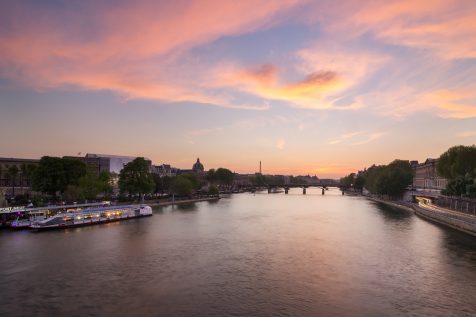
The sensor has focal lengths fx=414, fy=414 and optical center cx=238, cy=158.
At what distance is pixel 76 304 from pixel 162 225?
5049 centimetres

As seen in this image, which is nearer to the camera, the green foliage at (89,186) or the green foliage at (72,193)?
the green foliage at (72,193)

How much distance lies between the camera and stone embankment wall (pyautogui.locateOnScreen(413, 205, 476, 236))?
70000 millimetres

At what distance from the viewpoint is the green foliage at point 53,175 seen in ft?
339

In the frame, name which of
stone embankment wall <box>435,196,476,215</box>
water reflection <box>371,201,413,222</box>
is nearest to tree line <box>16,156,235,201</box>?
water reflection <box>371,201,413,222</box>

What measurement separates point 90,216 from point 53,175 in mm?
28017

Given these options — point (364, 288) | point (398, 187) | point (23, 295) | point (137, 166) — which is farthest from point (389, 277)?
point (398, 187)

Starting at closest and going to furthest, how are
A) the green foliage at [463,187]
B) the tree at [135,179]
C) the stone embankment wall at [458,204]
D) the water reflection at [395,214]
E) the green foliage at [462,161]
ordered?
the green foliage at [463,187] < the stone embankment wall at [458,204] < the water reflection at [395,214] < the green foliage at [462,161] < the tree at [135,179]

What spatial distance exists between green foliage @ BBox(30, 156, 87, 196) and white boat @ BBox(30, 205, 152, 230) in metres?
21.2

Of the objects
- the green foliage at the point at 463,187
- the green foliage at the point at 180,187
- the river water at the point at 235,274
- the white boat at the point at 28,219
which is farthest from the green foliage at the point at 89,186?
the green foliage at the point at 463,187

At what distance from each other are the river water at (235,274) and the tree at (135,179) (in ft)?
177

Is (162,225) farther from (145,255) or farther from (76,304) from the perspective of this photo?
(76,304)

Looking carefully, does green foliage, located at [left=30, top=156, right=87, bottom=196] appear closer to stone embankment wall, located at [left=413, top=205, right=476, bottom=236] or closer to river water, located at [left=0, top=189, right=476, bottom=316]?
river water, located at [left=0, top=189, right=476, bottom=316]

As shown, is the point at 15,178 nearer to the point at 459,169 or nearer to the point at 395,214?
the point at 395,214

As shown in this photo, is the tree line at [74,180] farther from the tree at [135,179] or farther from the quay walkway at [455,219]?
the quay walkway at [455,219]
